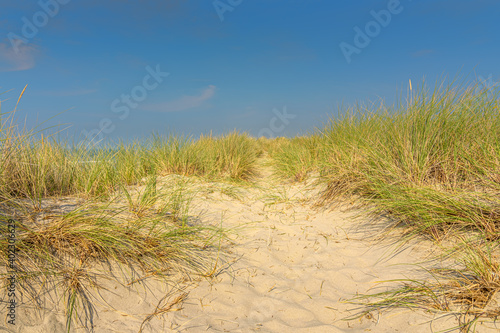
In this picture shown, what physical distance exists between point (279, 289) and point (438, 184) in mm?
1906

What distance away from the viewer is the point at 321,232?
10.3 ft

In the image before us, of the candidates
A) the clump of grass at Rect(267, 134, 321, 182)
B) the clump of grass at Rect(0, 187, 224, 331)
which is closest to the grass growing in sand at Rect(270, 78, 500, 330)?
the clump of grass at Rect(267, 134, 321, 182)

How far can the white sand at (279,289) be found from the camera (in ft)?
5.74

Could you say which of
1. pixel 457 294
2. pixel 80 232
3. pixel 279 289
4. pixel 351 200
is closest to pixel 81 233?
pixel 80 232

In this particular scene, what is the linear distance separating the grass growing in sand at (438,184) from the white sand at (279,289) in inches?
6.2

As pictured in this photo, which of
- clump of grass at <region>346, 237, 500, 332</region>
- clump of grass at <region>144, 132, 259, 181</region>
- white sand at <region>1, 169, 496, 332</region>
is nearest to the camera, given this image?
clump of grass at <region>346, 237, 500, 332</region>

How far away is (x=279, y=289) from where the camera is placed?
7.35 feet

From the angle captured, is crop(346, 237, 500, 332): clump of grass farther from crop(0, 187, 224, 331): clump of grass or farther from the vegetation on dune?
crop(0, 187, 224, 331): clump of grass

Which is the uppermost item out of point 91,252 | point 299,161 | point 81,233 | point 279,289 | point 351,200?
point 299,161

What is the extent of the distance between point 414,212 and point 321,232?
97 cm

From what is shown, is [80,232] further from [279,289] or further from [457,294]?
[457,294]

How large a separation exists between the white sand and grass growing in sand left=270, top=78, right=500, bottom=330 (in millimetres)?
157

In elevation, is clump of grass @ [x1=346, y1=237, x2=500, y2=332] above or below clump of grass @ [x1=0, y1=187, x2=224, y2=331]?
below

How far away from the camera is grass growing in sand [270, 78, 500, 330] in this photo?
1733 millimetres
